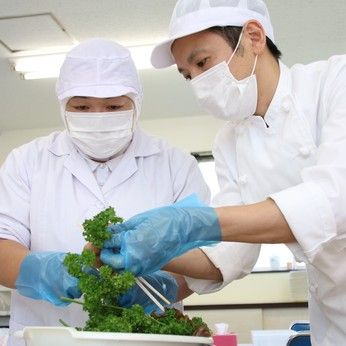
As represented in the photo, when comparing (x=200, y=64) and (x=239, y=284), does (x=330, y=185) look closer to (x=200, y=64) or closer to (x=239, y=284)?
(x=200, y=64)

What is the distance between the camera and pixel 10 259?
1.68 meters

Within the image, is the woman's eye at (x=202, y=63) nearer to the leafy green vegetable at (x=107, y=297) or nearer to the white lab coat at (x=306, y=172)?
the white lab coat at (x=306, y=172)

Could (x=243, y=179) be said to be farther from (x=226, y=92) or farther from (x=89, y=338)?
(x=89, y=338)

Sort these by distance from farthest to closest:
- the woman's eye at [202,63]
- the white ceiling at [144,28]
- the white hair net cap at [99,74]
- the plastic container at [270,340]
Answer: the white ceiling at [144,28] < the plastic container at [270,340] < the white hair net cap at [99,74] < the woman's eye at [202,63]

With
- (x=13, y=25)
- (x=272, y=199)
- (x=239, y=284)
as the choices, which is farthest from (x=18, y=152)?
(x=239, y=284)

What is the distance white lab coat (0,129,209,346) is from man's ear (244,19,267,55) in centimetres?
52

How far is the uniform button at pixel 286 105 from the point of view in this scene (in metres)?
1.56

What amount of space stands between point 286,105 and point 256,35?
0.21m

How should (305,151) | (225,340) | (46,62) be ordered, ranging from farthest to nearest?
(46,62)
(225,340)
(305,151)

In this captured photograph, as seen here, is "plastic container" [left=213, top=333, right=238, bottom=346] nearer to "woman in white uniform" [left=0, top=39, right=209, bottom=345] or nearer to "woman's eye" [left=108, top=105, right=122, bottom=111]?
"woman in white uniform" [left=0, top=39, right=209, bottom=345]

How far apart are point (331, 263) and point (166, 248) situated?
0.41 metres

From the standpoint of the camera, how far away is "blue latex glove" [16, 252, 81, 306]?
57.2 inches

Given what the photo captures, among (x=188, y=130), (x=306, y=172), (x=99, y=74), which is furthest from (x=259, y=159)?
(x=188, y=130)

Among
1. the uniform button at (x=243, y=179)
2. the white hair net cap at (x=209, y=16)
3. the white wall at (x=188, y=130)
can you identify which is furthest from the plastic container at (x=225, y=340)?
the white wall at (x=188, y=130)
